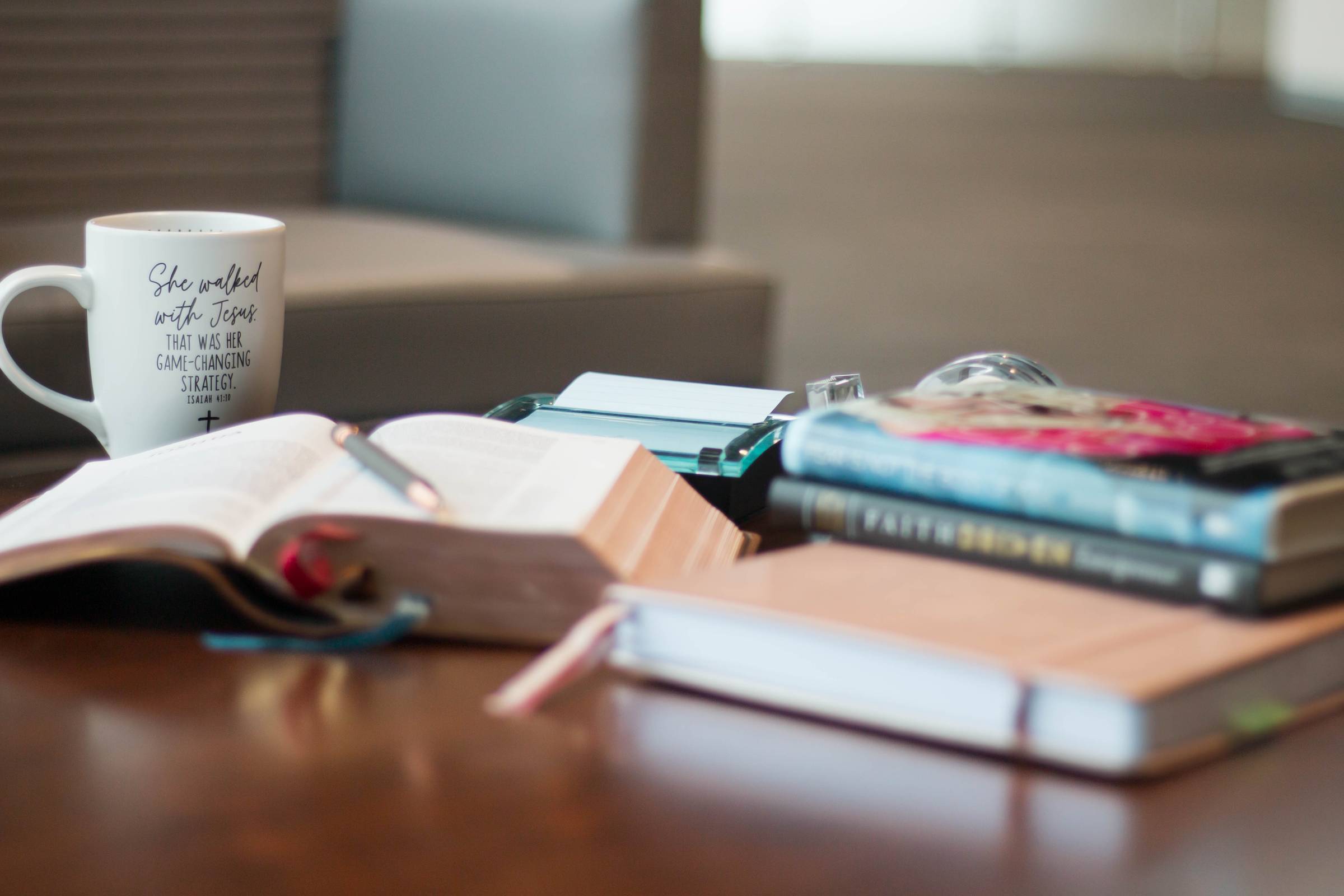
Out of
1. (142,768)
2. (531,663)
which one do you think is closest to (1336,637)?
(531,663)

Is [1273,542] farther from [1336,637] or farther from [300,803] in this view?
[300,803]

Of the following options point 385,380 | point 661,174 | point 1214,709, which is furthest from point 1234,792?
point 661,174

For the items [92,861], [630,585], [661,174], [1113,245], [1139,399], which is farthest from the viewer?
[1113,245]

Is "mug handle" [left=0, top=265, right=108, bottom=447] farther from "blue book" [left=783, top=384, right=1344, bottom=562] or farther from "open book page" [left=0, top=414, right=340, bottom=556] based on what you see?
"blue book" [left=783, top=384, right=1344, bottom=562]

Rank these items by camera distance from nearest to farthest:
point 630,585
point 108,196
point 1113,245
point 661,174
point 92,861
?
1. point 92,861
2. point 630,585
3. point 661,174
4. point 108,196
5. point 1113,245

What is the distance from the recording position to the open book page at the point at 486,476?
505 millimetres

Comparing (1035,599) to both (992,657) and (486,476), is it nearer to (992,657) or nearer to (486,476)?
(992,657)

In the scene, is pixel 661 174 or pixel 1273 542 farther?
pixel 661 174

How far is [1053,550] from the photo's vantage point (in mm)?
489

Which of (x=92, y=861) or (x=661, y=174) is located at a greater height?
(x=661, y=174)

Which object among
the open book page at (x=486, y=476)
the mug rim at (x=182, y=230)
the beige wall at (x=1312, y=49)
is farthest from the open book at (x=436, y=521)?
the beige wall at (x=1312, y=49)

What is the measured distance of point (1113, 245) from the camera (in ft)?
13.0

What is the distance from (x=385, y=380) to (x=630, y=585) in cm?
92

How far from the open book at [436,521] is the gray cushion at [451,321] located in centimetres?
68
